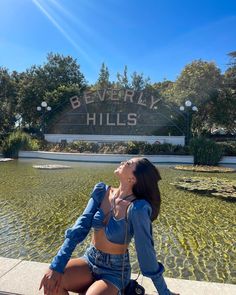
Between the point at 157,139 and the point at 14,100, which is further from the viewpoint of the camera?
the point at 14,100

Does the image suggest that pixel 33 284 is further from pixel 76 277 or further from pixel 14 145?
pixel 14 145

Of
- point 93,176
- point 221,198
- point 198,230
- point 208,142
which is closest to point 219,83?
point 208,142

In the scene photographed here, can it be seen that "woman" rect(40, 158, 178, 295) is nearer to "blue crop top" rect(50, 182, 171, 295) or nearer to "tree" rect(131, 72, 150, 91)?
"blue crop top" rect(50, 182, 171, 295)

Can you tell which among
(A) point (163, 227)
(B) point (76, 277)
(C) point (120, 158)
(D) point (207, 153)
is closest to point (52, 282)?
(B) point (76, 277)

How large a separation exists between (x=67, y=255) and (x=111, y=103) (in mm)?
23218

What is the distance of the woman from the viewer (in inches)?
79.9

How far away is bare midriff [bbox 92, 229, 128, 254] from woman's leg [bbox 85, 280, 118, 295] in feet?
0.66

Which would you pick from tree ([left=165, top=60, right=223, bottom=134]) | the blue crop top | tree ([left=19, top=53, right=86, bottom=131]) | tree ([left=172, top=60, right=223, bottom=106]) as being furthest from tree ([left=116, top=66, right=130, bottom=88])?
the blue crop top

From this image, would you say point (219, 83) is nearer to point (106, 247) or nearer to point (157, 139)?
point (157, 139)

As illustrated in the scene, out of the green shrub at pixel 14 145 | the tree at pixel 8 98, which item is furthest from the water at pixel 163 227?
the tree at pixel 8 98

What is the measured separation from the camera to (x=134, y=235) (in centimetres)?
206

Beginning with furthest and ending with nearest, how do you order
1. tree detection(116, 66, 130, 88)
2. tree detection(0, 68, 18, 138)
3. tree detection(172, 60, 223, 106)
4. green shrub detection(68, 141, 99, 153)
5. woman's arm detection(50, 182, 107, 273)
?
tree detection(0, 68, 18, 138) < tree detection(116, 66, 130, 88) < tree detection(172, 60, 223, 106) < green shrub detection(68, 141, 99, 153) < woman's arm detection(50, 182, 107, 273)

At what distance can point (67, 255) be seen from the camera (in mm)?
2123

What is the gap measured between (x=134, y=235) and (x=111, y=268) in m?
0.31
